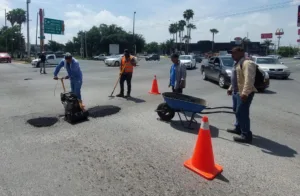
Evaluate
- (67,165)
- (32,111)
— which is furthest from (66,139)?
(32,111)

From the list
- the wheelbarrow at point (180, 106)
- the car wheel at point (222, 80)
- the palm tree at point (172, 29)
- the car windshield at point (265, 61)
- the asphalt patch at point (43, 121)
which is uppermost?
the palm tree at point (172, 29)

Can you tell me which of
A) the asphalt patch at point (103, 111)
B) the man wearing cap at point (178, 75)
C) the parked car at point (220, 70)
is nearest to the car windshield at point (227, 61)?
the parked car at point (220, 70)

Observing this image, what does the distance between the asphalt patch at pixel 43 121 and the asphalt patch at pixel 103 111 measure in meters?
0.97

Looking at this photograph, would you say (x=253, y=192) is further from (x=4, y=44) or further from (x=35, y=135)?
(x=4, y=44)

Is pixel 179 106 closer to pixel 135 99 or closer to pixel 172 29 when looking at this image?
pixel 135 99

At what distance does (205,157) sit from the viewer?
13.6 ft

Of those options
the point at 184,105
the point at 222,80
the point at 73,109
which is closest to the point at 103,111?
the point at 73,109

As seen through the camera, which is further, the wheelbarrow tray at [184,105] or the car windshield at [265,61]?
the car windshield at [265,61]

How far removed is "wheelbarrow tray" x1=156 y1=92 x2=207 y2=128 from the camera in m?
6.02

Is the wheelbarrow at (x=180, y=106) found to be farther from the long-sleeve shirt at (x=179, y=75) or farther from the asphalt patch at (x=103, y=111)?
the asphalt patch at (x=103, y=111)

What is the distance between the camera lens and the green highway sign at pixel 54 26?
45062 millimetres

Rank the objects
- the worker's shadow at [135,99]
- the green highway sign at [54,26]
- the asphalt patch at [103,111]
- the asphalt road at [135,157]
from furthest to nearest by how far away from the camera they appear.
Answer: the green highway sign at [54,26], the worker's shadow at [135,99], the asphalt patch at [103,111], the asphalt road at [135,157]

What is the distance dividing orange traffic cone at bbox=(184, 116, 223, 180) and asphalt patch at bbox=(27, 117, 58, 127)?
12.8ft

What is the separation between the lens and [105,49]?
81938mm
